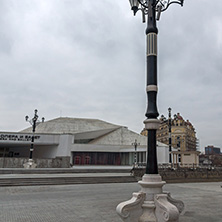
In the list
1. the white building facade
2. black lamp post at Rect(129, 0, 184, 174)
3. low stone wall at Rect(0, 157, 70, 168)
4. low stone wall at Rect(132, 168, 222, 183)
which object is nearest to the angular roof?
the white building facade

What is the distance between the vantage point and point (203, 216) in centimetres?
581

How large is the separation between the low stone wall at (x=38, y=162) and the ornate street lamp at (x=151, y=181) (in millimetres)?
28572

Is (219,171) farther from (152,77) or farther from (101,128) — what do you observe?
(101,128)

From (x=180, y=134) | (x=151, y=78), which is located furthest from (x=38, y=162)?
(x=180, y=134)

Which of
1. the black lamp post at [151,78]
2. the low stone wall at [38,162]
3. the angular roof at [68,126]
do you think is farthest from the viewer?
the angular roof at [68,126]

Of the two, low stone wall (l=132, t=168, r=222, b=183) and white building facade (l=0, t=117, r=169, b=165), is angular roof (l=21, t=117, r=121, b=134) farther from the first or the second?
low stone wall (l=132, t=168, r=222, b=183)

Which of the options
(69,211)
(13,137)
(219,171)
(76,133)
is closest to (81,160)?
(76,133)

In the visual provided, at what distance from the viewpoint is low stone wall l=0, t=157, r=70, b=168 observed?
1163 inches

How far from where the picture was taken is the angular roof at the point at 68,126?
44.4 metres

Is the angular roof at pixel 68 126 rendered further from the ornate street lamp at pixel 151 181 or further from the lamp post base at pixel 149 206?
the lamp post base at pixel 149 206

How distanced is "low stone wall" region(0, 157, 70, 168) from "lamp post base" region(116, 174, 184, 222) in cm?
2867

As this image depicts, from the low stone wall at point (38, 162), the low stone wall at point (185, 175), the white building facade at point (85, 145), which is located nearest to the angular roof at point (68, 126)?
the white building facade at point (85, 145)

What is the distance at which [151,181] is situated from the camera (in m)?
4.72

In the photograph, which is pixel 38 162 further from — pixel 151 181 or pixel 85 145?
pixel 151 181
